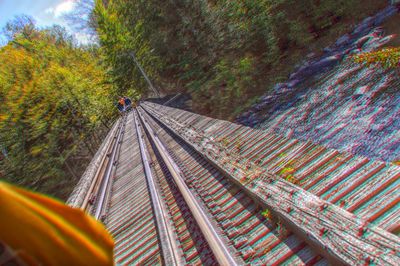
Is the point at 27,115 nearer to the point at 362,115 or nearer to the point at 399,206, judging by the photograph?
the point at 362,115

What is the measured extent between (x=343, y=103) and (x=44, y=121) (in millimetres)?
21166

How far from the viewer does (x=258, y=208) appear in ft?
11.2

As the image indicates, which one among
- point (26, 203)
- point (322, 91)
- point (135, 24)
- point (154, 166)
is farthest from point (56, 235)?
point (135, 24)

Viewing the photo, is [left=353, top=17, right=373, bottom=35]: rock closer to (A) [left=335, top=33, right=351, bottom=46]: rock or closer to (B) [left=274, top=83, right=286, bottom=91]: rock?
(A) [left=335, top=33, right=351, bottom=46]: rock

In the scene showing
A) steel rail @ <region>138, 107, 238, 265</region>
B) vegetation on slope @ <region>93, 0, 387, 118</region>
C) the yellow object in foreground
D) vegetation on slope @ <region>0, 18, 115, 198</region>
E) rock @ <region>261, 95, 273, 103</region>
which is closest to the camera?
the yellow object in foreground

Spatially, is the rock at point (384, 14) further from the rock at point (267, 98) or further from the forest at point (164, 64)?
the rock at point (267, 98)

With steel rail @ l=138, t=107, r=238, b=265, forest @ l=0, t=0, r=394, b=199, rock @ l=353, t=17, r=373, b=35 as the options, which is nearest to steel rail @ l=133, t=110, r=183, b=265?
steel rail @ l=138, t=107, r=238, b=265

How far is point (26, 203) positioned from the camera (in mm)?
969

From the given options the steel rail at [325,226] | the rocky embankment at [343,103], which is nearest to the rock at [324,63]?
the rocky embankment at [343,103]

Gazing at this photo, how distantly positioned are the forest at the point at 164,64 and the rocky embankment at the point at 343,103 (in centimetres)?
172

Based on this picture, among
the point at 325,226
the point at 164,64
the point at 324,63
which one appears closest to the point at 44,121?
the point at 164,64

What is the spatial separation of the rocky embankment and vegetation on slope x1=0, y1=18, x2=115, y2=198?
15.3 meters

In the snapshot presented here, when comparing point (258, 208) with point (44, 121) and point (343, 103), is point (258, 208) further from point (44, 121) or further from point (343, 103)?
point (44, 121)

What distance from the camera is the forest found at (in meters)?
16.7
